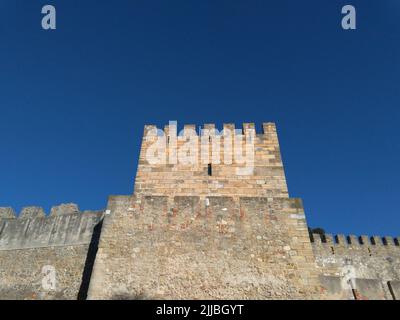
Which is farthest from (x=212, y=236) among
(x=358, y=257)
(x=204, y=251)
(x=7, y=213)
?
(x=358, y=257)

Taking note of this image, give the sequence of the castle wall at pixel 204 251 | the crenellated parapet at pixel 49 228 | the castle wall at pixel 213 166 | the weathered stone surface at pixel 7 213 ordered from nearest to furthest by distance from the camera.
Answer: the castle wall at pixel 204 251 → the castle wall at pixel 213 166 → the crenellated parapet at pixel 49 228 → the weathered stone surface at pixel 7 213

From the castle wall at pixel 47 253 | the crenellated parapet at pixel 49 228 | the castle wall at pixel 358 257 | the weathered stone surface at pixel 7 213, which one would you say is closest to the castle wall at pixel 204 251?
the castle wall at pixel 47 253

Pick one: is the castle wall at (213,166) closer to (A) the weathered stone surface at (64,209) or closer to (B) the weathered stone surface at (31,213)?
(A) the weathered stone surface at (64,209)

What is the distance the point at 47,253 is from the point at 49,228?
144 centimetres

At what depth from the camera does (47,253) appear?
14578 millimetres

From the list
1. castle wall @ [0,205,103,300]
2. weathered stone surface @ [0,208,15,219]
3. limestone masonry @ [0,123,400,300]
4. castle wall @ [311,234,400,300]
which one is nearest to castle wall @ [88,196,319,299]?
limestone masonry @ [0,123,400,300]

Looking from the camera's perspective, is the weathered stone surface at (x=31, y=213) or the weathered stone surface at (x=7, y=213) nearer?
the weathered stone surface at (x=31, y=213)

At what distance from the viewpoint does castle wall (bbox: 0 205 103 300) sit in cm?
1335

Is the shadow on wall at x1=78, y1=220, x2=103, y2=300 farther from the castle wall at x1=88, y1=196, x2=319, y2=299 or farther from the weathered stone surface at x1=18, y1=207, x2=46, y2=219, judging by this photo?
the castle wall at x1=88, y1=196, x2=319, y2=299

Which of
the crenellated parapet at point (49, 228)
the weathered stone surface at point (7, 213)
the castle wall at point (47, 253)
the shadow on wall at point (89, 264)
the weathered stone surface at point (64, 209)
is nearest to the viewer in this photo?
the shadow on wall at point (89, 264)

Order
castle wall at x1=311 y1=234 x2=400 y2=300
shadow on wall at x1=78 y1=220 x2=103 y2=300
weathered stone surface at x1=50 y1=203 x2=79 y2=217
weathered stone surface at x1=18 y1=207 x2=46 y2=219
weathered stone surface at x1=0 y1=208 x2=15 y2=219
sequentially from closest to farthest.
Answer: shadow on wall at x1=78 y1=220 x2=103 y2=300
weathered stone surface at x1=50 y1=203 x2=79 y2=217
weathered stone surface at x1=18 y1=207 x2=46 y2=219
weathered stone surface at x1=0 y1=208 x2=15 y2=219
castle wall at x1=311 y1=234 x2=400 y2=300

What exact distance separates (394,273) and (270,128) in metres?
15.7

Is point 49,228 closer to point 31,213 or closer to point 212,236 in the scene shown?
point 31,213

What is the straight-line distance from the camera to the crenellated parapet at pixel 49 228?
15000mm
